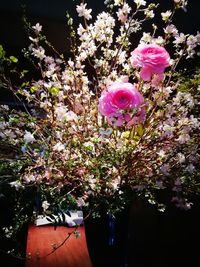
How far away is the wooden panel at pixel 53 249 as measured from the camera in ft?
2.88

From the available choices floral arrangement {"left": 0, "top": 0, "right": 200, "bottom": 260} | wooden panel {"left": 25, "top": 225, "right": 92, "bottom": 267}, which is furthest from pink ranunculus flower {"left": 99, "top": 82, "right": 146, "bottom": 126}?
wooden panel {"left": 25, "top": 225, "right": 92, "bottom": 267}

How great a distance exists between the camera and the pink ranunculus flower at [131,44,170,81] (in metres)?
0.72

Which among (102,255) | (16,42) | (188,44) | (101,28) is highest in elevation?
(16,42)

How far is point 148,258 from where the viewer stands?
1.23 meters

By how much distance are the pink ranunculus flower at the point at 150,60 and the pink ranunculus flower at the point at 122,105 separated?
0.22ft

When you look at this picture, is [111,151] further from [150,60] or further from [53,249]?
→ [53,249]

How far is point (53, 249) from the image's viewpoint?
0.87 m

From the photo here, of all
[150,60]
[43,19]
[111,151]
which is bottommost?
[111,151]

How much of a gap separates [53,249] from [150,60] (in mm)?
570

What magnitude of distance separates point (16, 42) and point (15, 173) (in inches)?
78.8

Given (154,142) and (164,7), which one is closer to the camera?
(154,142)

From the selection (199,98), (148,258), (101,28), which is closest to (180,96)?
(199,98)

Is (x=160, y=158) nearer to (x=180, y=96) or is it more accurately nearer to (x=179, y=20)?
(x=180, y=96)

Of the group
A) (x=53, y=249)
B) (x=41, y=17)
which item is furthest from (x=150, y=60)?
(x=41, y=17)
